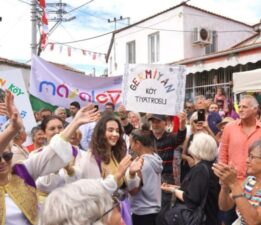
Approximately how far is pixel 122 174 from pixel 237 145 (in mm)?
1962

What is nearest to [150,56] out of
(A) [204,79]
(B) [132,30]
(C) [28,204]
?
(B) [132,30]

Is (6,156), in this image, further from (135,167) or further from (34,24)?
(34,24)

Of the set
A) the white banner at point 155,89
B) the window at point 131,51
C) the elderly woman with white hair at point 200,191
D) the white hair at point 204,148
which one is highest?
the window at point 131,51

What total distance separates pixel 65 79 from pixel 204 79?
23.6 feet

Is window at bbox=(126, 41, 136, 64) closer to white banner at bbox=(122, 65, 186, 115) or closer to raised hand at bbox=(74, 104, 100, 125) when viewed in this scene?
white banner at bbox=(122, 65, 186, 115)

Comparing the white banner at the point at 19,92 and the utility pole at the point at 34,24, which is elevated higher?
the utility pole at the point at 34,24

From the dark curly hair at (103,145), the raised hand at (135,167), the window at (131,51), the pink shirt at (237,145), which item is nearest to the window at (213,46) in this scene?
the window at (131,51)

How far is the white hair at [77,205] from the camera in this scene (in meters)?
1.62

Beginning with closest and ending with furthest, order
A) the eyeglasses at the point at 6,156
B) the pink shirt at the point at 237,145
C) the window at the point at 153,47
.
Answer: the eyeglasses at the point at 6,156 < the pink shirt at the point at 237,145 < the window at the point at 153,47

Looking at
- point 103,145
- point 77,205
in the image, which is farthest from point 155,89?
point 77,205

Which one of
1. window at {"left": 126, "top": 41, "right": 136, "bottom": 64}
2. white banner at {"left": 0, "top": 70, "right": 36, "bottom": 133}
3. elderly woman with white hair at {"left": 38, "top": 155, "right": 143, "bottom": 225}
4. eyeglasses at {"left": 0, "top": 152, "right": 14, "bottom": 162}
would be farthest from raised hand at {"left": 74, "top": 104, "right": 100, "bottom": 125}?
window at {"left": 126, "top": 41, "right": 136, "bottom": 64}

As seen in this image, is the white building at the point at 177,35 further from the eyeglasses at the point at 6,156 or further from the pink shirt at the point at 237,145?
the eyeglasses at the point at 6,156

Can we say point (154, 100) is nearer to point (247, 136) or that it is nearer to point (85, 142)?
point (85, 142)

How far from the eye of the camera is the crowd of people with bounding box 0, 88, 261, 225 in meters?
1.81
